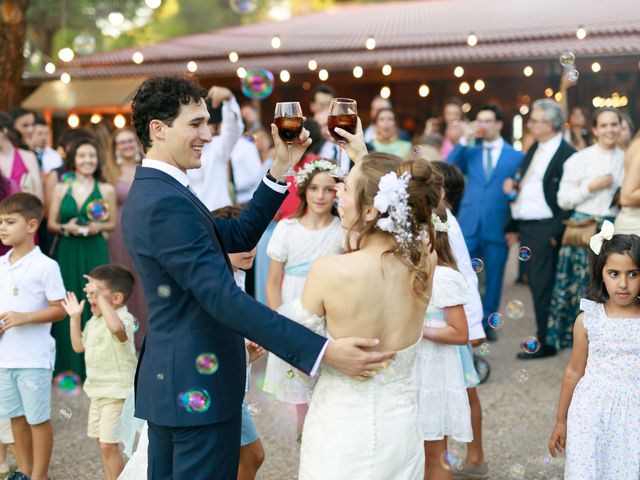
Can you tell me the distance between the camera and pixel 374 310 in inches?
104

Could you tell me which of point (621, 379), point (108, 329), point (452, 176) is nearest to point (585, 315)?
point (621, 379)

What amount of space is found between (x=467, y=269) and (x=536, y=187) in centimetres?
319

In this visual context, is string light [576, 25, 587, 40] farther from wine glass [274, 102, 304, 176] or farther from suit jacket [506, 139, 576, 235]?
wine glass [274, 102, 304, 176]

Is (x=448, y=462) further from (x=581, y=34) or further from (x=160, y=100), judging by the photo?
(x=581, y=34)

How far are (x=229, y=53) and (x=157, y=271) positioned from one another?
11079mm

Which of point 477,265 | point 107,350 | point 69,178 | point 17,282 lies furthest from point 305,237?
point 69,178

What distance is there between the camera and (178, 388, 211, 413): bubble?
2.68 m

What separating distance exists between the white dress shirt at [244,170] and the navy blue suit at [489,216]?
83.1 inches

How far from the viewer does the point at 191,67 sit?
12875 millimetres

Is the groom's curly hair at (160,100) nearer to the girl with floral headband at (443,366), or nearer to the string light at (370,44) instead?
the girl with floral headband at (443,366)

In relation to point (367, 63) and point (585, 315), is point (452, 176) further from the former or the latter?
point (367, 63)

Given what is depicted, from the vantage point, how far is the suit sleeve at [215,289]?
8.36 feet

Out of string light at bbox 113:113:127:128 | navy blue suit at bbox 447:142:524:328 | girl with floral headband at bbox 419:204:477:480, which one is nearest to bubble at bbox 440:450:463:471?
girl with floral headband at bbox 419:204:477:480

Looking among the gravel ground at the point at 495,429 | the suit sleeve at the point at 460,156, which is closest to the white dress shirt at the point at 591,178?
the suit sleeve at the point at 460,156
